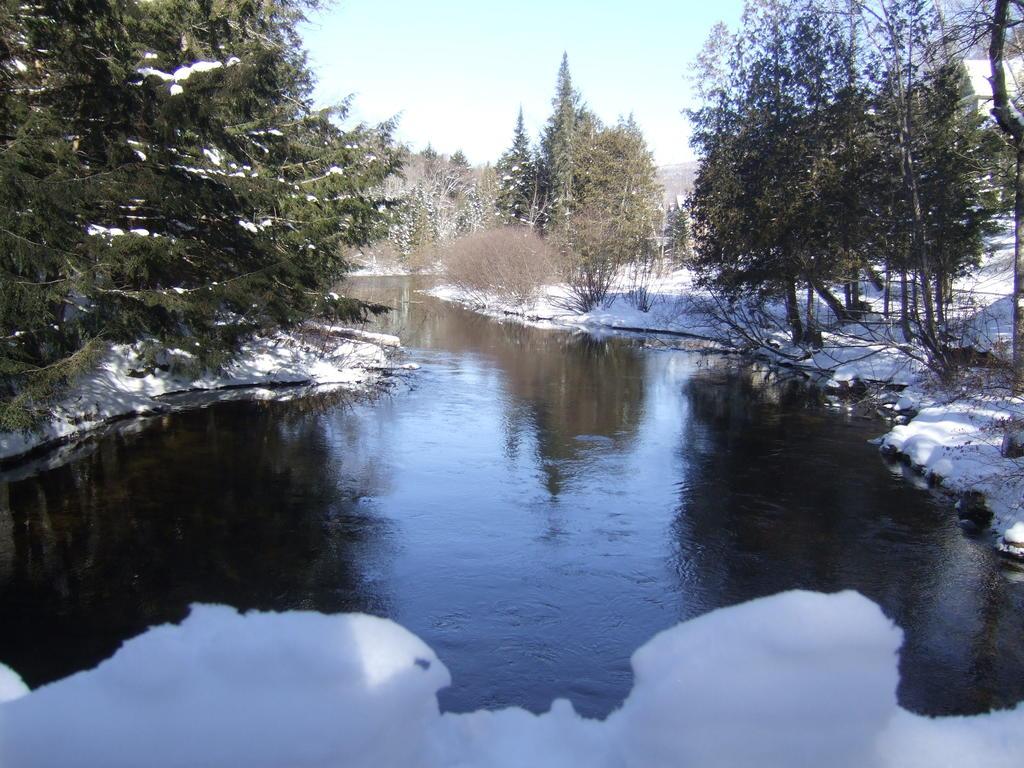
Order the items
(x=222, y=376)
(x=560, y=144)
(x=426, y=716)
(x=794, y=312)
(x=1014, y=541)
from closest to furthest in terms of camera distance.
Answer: (x=426, y=716) < (x=1014, y=541) < (x=222, y=376) < (x=794, y=312) < (x=560, y=144)

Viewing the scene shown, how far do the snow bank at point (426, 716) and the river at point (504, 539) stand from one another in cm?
43

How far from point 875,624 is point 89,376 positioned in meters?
13.3

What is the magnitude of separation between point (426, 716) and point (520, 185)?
5512 cm

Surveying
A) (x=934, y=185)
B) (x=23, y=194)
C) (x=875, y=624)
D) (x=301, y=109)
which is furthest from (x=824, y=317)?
(x=23, y=194)

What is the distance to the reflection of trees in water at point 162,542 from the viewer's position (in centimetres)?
672

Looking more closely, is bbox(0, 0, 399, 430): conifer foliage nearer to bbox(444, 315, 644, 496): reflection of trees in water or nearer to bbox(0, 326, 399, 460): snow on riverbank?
bbox(0, 326, 399, 460): snow on riverbank

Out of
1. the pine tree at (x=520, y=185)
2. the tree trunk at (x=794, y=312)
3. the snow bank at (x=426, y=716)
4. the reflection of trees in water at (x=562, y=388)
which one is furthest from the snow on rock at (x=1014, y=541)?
the pine tree at (x=520, y=185)

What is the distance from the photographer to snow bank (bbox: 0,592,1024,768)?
4402 mm

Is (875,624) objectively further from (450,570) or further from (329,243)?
(329,243)

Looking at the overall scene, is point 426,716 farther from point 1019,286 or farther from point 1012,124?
point 1012,124

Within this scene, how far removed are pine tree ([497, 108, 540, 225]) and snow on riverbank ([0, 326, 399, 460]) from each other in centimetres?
3416

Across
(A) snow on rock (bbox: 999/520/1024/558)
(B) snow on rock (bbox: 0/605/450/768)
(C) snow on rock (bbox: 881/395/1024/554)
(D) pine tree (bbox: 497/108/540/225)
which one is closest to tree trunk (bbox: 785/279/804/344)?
(C) snow on rock (bbox: 881/395/1024/554)

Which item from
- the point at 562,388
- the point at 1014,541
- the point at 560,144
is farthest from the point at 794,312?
the point at 560,144

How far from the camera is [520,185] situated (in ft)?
189
